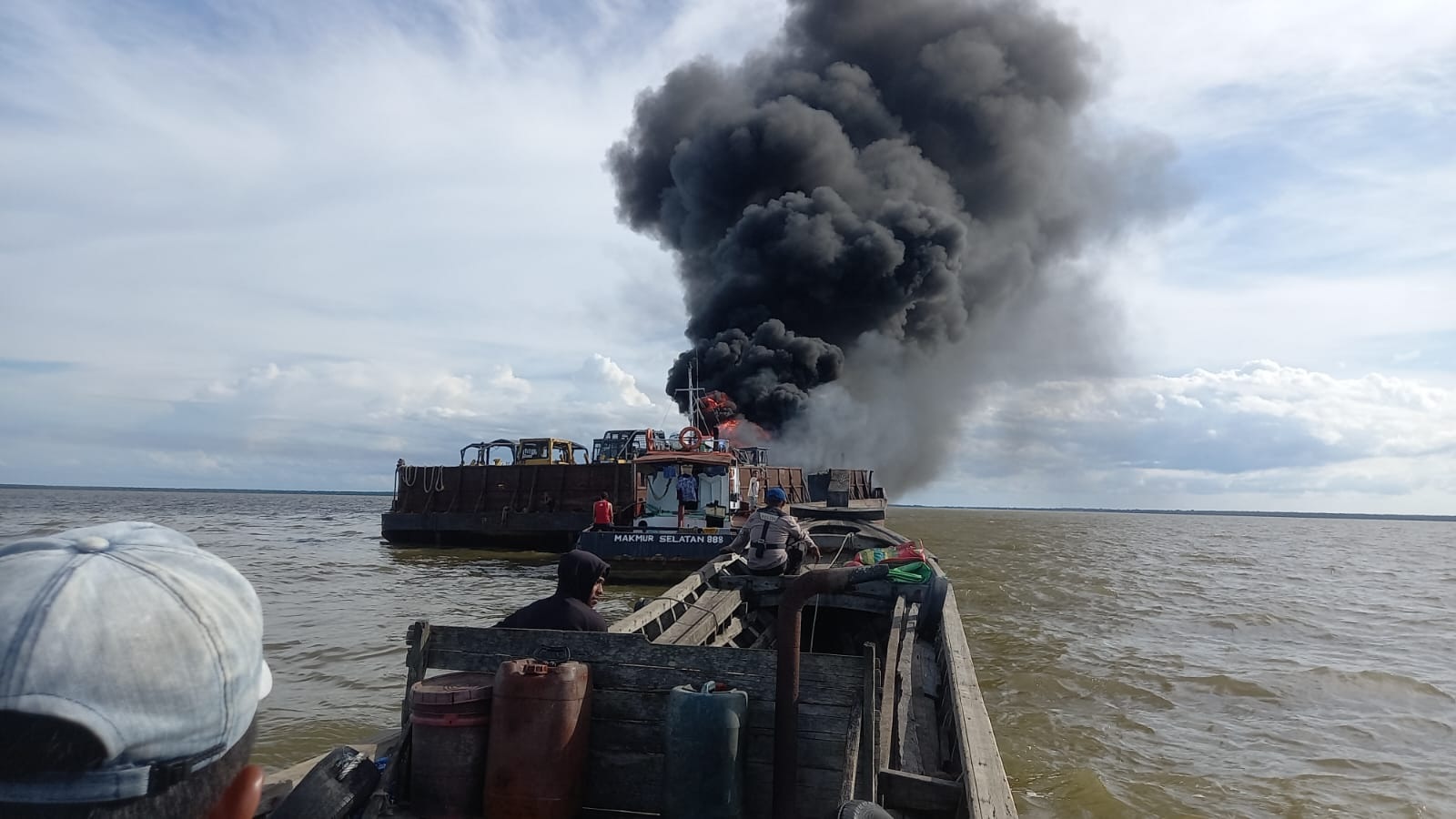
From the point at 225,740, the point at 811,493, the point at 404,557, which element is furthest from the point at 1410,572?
the point at 225,740

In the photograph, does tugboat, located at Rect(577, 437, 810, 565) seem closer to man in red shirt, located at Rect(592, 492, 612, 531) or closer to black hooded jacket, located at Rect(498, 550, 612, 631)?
man in red shirt, located at Rect(592, 492, 612, 531)

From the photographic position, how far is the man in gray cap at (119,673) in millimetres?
1031

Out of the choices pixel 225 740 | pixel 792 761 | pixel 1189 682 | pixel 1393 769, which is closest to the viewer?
pixel 225 740

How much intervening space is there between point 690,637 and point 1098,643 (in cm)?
936

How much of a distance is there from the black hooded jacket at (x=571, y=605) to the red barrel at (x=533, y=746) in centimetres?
77

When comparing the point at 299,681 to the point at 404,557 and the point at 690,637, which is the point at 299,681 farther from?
the point at 404,557

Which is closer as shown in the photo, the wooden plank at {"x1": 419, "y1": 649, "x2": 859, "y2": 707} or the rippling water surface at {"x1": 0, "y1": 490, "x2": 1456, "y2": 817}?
the wooden plank at {"x1": 419, "y1": 649, "x2": 859, "y2": 707}

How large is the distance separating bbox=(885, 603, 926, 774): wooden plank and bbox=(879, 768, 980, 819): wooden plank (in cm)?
85

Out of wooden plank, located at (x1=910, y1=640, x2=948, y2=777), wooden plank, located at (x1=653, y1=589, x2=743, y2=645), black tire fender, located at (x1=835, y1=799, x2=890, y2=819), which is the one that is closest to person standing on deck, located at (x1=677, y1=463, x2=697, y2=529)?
wooden plank, located at (x1=653, y1=589, x2=743, y2=645)

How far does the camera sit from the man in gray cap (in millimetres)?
1031

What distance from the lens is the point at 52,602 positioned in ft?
3.44

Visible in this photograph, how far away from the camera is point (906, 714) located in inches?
263

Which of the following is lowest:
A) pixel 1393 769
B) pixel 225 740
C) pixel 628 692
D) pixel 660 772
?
pixel 1393 769

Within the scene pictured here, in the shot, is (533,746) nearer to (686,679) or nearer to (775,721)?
(686,679)
